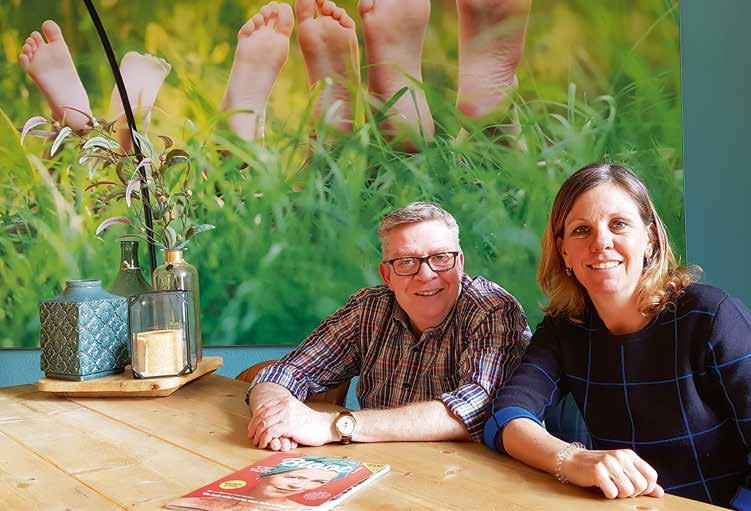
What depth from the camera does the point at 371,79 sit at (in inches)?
113

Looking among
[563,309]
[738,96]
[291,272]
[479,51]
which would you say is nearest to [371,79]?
[479,51]

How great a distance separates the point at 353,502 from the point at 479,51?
2.07 m

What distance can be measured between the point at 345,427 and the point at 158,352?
27.2 inches

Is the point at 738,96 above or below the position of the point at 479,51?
below

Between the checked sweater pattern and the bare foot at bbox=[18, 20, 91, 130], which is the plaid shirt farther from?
the bare foot at bbox=[18, 20, 91, 130]

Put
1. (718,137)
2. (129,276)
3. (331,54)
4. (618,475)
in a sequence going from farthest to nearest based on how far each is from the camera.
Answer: (331,54) < (718,137) < (129,276) < (618,475)

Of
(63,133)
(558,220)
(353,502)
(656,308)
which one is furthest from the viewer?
(63,133)

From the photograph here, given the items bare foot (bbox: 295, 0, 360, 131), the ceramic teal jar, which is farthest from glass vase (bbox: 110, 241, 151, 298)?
bare foot (bbox: 295, 0, 360, 131)

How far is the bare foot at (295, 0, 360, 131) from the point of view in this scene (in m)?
2.87

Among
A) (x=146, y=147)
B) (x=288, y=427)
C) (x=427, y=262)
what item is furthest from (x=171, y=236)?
(x=288, y=427)

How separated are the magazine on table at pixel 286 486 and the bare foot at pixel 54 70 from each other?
91.3 inches

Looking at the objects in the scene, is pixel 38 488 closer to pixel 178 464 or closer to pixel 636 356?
pixel 178 464

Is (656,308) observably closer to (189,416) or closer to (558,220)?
(558,220)

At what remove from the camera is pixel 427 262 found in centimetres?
183
